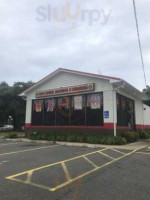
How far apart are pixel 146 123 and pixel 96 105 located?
38.3 ft

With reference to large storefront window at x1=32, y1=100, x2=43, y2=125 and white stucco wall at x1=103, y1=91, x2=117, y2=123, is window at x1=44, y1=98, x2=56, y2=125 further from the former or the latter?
white stucco wall at x1=103, y1=91, x2=117, y2=123

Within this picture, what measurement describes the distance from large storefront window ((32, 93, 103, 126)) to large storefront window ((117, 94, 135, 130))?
6.52 ft

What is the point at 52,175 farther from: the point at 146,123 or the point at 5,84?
the point at 5,84

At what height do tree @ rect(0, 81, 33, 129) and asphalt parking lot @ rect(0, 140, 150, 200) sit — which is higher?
tree @ rect(0, 81, 33, 129)

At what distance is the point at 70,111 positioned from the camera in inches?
706

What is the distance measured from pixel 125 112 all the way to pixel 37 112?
8426 millimetres

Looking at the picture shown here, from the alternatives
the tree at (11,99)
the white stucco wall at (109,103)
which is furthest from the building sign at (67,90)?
the tree at (11,99)

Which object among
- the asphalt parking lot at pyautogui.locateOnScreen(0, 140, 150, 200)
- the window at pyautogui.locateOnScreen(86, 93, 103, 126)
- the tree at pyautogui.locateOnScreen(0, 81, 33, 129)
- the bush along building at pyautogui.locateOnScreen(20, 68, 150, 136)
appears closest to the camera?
the asphalt parking lot at pyautogui.locateOnScreen(0, 140, 150, 200)

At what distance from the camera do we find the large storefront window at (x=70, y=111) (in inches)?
645

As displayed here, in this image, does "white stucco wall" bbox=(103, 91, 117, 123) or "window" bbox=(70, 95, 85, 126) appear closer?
"white stucco wall" bbox=(103, 91, 117, 123)

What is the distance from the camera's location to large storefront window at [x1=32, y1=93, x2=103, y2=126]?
53.7 feet

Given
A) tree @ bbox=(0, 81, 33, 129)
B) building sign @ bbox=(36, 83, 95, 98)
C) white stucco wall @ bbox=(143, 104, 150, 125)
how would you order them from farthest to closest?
tree @ bbox=(0, 81, 33, 129), white stucco wall @ bbox=(143, 104, 150, 125), building sign @ bbox=(36, 83, 95, 98)

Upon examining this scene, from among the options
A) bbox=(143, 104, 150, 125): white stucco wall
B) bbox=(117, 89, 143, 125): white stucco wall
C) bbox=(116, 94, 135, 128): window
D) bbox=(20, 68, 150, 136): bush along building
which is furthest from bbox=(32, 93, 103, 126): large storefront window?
bbox=(143, 104, 150, 125): white stucco wall

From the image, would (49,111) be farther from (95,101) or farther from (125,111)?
(125,111)
